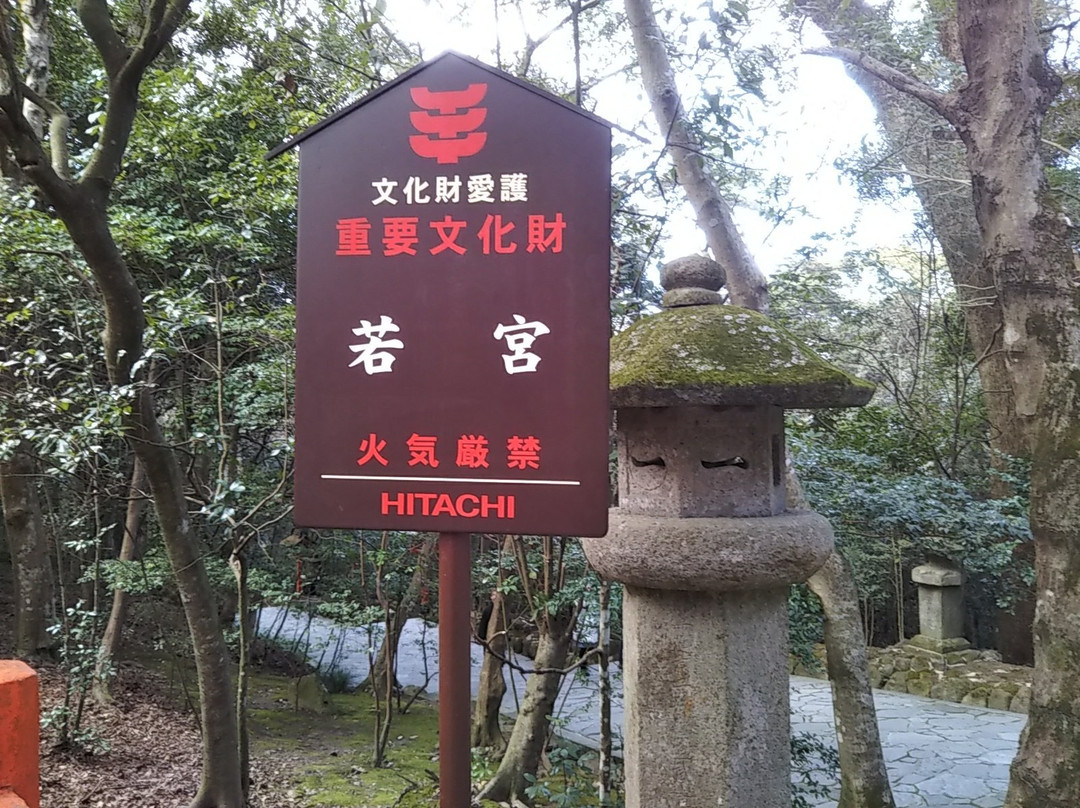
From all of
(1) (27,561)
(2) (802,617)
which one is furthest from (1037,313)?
(1) (27,561)

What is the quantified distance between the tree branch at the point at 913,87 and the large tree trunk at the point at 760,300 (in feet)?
4.56

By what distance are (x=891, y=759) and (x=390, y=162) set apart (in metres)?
6.79

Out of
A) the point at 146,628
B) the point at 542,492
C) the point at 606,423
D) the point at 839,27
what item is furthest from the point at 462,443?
the point at 146,628

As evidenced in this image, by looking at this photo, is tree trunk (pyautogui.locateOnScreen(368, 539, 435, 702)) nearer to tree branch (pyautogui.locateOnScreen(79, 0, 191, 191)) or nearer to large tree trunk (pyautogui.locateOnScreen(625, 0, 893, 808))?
large tree trunk (pyautogui.locateOnScreen(625, 0, 893, 808))

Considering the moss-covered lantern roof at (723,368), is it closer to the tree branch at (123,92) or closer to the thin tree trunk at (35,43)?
the tree branch at (123,92)

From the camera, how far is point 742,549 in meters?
2.28

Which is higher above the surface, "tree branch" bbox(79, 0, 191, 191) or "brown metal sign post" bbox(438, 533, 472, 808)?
"tree branch" bbox(79, 0, 191, 191)

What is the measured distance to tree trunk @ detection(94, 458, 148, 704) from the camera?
5.92m

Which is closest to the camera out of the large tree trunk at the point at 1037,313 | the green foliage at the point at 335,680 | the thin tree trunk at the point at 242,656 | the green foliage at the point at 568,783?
the large tree trunk at the point at 1037,313

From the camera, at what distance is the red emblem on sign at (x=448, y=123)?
1810 millimetres

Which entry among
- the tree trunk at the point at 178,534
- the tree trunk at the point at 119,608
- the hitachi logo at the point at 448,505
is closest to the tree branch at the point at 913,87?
the hitachi logo at the point at 448,505

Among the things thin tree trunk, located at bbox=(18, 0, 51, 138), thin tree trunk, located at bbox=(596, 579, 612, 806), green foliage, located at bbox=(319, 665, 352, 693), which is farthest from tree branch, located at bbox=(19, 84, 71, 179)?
green foliage, located at bbox=(319, 665, 352, 693)

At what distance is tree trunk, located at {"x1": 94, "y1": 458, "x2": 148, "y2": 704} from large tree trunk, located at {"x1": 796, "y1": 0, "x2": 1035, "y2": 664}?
301 inches

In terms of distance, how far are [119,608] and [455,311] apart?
6104 millimetres
